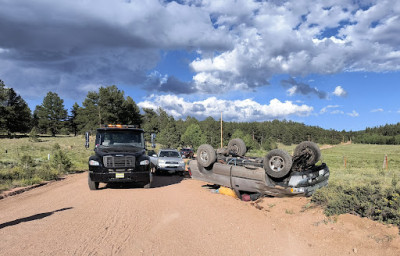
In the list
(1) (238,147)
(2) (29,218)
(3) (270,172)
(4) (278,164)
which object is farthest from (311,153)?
(2) (29,218)

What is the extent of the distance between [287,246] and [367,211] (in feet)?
6.24

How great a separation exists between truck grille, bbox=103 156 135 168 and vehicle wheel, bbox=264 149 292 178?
470 cm

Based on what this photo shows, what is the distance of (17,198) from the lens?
9.41 meters

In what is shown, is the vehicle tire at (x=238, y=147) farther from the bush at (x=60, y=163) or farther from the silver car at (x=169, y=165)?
the bush at (x=60, y=163)

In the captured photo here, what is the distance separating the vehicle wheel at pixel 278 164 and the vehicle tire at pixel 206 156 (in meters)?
2.15

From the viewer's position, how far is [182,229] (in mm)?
5723

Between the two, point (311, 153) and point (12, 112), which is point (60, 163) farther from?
point (12, 112)

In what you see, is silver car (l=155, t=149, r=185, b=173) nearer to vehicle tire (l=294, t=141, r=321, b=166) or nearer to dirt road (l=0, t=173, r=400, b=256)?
dirt road (l=0, t=173, r=400, b=256)

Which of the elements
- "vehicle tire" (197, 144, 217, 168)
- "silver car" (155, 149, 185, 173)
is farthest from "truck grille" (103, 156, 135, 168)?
"silver car" (155, 149, 185, 173)

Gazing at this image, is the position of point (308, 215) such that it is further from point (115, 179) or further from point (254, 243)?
point (115, 179)

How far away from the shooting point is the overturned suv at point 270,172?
7.62m

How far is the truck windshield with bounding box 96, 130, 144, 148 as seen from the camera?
11.3m

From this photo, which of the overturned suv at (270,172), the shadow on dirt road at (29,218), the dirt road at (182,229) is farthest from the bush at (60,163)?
the shadow on dirt road at (29,218)

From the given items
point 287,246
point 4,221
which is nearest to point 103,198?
point 4,221
